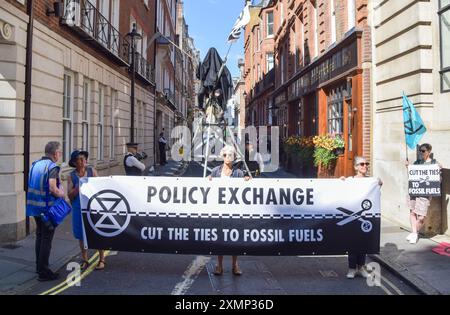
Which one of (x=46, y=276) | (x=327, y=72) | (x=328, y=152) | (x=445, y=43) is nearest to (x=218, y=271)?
(x=46, y=276)

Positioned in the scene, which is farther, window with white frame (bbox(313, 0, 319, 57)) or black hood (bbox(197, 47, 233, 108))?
window with white frame (bbox(313, 0, 319, 57))

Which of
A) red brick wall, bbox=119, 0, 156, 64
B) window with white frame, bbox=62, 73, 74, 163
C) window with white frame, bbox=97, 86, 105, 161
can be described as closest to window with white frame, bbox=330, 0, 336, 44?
red brick wall, bbox=119, 0, 156, 64

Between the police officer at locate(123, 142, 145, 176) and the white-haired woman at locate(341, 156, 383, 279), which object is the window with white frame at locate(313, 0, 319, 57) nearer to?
the police officer at locate(123, 142, 145, 176)

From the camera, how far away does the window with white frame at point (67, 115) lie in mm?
11469

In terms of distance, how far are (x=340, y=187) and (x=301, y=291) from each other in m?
1.56

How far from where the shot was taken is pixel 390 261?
6.75m

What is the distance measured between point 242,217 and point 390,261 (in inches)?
105

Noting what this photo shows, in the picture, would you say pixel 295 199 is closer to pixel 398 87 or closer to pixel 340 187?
pixel 340 187

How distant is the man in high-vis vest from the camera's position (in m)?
5.75

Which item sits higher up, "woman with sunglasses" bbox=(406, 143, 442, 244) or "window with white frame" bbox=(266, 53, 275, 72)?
"window with white frame" bbox=(266, 53, 275, 72)

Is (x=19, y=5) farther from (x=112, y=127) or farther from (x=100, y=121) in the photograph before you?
(x=112, y=127)

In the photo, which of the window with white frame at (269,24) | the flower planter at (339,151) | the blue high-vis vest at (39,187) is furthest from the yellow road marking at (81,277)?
the window with white frame at (269,24)

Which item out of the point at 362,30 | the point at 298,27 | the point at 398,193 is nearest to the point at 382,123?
the point at 398,193

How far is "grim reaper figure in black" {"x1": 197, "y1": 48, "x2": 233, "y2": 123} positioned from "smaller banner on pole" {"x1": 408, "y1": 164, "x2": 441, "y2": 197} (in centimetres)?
612
